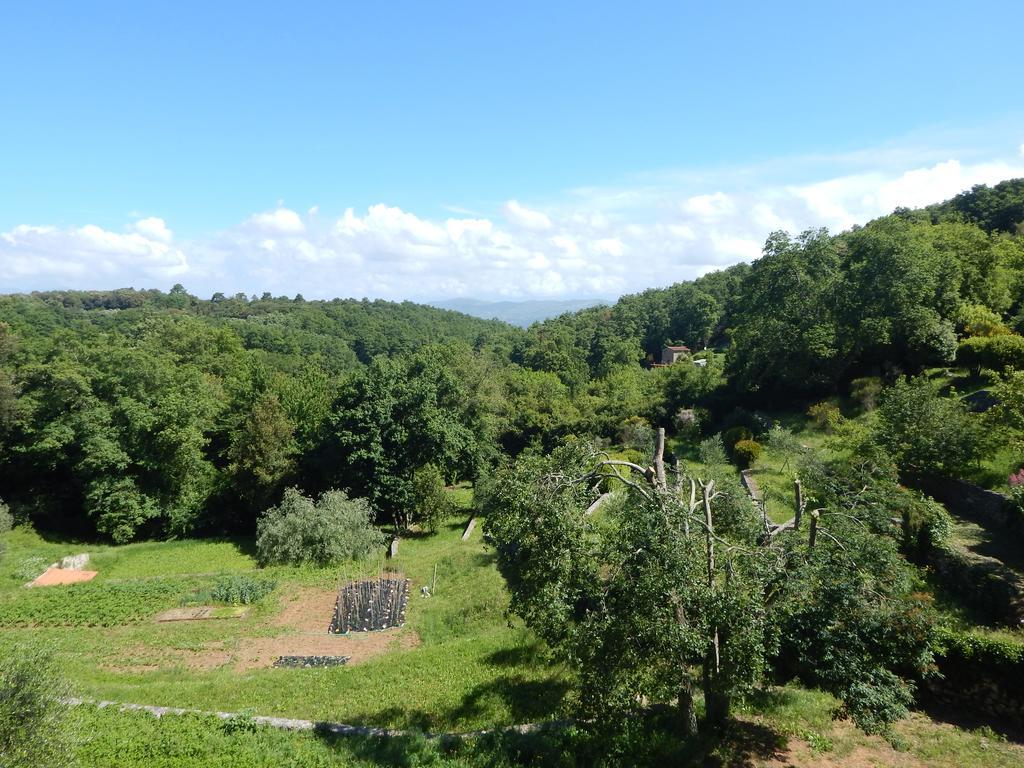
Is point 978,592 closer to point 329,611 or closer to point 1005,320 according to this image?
point 329,611

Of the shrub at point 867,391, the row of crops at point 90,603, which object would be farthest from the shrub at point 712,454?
the row of crops at point 90,603

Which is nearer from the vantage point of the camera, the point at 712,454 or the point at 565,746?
the point at 565,746

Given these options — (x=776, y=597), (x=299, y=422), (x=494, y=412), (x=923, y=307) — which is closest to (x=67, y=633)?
(x=299, y=422)

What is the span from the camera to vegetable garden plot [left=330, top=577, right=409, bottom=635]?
1872 cm

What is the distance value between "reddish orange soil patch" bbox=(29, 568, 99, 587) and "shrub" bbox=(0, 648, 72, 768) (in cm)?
1553

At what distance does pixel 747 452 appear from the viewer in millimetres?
26062

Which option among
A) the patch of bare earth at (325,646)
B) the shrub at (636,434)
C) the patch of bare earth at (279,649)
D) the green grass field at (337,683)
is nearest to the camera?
the green grass field at (337,683)

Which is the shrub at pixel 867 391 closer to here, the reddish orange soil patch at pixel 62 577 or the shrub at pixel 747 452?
the shrub at pixel 747 452

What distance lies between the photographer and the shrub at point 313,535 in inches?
937

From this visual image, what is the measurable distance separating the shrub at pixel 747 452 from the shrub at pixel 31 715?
25473 mm

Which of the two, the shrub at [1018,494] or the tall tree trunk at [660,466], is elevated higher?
the tall tree trunk at [660,466]

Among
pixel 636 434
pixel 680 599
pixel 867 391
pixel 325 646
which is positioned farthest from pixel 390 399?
pixel 867 391

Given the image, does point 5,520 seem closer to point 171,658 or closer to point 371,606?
point 171,658

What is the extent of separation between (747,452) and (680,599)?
20858 mm
